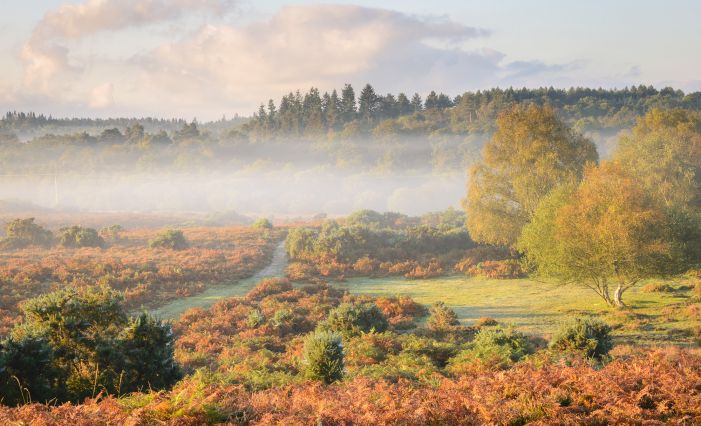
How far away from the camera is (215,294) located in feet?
88.5

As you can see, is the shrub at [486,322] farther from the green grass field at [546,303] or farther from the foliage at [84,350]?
the foliage at [84,350]

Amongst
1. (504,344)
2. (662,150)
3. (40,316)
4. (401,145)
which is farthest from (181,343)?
(401,145)

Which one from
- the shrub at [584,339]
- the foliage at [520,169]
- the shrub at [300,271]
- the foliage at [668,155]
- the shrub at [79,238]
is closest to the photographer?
the shrub at [584,339]

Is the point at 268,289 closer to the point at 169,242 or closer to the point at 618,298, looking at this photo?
the point at 169,242

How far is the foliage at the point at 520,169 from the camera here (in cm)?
3266

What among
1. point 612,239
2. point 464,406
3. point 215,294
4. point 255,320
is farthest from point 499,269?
point 464,406

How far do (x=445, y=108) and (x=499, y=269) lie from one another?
121 metres

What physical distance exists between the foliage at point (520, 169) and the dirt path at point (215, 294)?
1476 centimetres

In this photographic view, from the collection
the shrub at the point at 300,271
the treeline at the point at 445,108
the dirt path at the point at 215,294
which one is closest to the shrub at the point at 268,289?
the dirt path at the point at 215,294

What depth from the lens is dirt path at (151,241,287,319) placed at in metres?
23.5

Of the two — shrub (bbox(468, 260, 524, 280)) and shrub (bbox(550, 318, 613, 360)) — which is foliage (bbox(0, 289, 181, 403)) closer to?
shrub (bbox(550, 318, 613, 360))

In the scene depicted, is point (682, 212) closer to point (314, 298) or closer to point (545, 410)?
point (314, 298)

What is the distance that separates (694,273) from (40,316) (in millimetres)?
29703

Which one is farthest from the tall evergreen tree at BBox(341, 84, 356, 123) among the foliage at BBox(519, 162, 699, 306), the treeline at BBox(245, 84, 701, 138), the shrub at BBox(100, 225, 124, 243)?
the foliage at BBox(519, 162, 699, 306)
